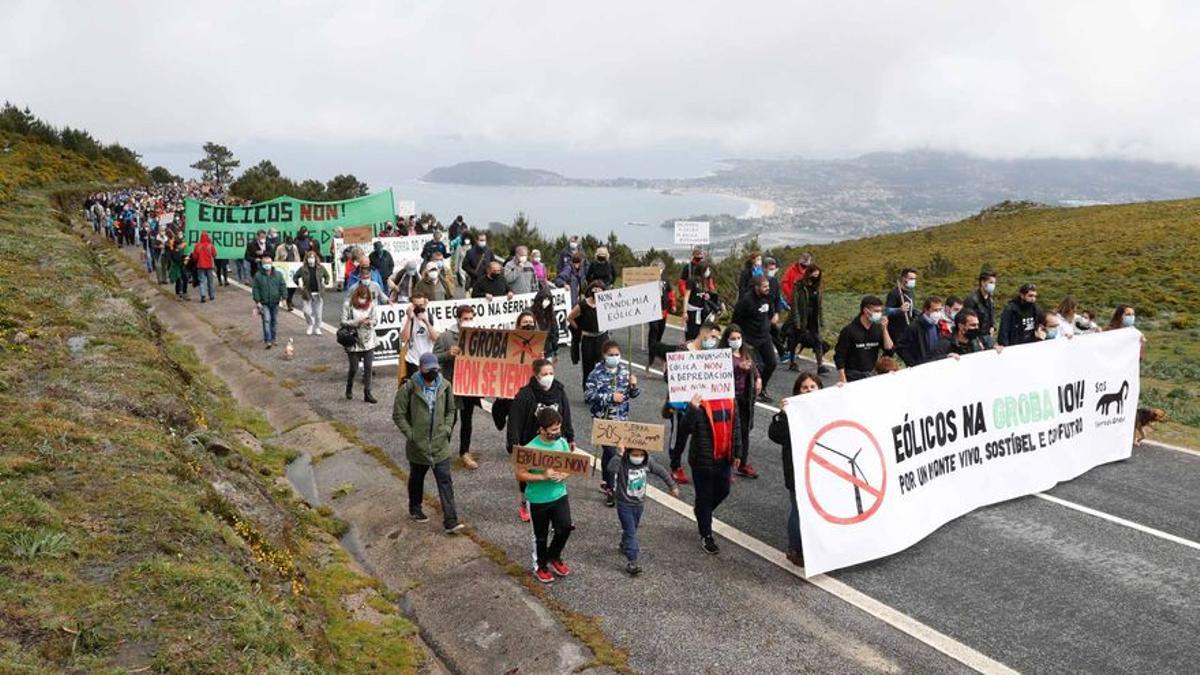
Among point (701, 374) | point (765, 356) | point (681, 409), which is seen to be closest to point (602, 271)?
point (765, 356)

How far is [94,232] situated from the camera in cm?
4003

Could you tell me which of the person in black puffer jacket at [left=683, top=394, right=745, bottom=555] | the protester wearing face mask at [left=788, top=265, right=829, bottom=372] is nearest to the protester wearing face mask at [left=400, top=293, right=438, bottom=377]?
the person in black puffer jacket at [left=683, top=394, right=745, bottom=555]

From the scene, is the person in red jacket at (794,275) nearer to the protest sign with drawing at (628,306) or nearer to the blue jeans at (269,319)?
the protest sign with drawing at (628,306)

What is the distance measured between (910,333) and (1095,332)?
2642mm

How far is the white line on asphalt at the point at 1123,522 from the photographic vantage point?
9367 millimetres

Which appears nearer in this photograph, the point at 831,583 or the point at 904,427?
the point at 831,583

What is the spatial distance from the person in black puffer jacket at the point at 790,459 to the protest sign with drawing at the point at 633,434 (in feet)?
3.64

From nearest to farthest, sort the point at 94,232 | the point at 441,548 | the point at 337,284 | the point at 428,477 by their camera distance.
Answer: the point at 441,548
the point at 428,477
the point at 337,284
the point at 94,232

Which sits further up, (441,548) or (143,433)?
(143,433)

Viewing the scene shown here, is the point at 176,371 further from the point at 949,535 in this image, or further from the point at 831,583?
the point at 949,535

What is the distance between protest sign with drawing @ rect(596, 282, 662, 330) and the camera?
46.2ft

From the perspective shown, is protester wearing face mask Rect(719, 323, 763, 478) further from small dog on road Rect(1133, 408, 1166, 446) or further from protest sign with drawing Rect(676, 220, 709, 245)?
protest sign with drawing Rect(676, 220, 709, 245)

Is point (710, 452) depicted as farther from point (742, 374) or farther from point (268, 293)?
point (268, 293)

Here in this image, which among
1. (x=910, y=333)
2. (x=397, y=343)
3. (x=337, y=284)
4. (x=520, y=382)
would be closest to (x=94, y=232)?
(x=337, y=284)
